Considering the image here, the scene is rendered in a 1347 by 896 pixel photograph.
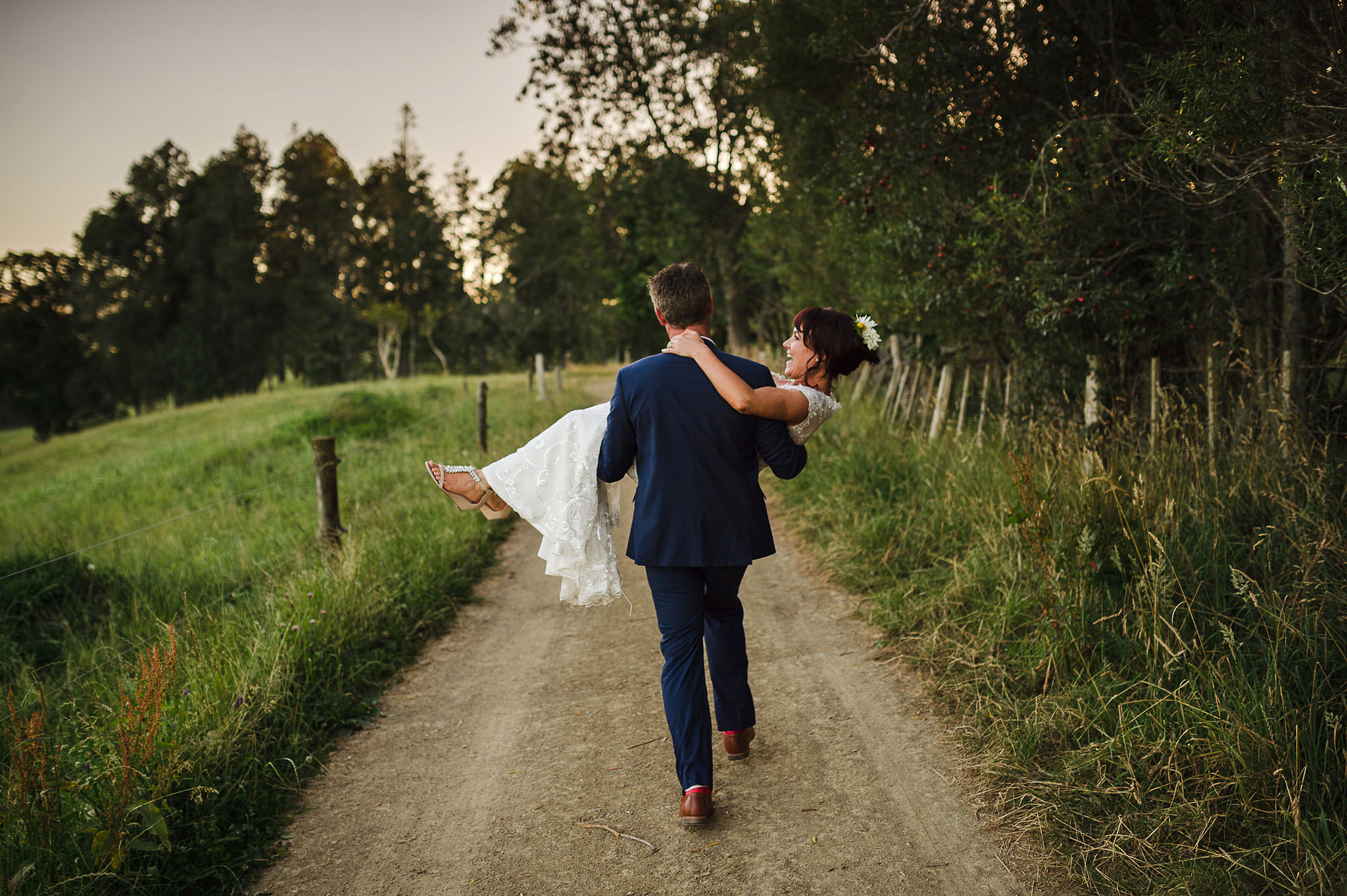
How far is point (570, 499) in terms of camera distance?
128 inches

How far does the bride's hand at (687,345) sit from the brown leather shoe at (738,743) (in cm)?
176

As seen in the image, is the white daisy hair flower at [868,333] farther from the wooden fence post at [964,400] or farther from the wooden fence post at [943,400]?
the wooden fence post at [943,400]

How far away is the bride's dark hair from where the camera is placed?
10.2 ft

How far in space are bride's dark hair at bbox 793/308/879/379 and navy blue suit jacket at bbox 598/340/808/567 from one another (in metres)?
0.26

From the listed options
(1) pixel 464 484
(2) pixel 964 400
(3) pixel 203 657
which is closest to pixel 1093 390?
(2) pixel 964 400

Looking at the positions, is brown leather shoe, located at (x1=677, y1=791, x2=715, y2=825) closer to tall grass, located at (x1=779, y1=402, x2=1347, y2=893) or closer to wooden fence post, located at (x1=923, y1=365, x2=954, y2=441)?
tall grass, located at (x1=779, y1=402, x2=1347, y2=893)

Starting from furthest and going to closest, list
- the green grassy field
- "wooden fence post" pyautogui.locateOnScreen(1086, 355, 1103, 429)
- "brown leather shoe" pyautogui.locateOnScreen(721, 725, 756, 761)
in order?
"wooden fence post" pyautogui.locateOnScreen(1086, 355, 1103, 429), "brown leather shoe" pyautogui.locateOnScreen(721, 725, 756, 761), the green grassy field

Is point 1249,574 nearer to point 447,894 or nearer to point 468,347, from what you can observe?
point 447,894

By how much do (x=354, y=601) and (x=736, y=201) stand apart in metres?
20.4

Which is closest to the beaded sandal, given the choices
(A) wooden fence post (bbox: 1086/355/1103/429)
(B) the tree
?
(A) wooden fence post (bbox: 1086/355/1103/429)

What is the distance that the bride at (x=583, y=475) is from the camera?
3.13 metres

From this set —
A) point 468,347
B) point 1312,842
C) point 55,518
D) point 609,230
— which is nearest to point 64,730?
point 1312,842

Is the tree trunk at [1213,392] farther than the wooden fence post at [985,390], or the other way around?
the wooden fence post at [985,390]

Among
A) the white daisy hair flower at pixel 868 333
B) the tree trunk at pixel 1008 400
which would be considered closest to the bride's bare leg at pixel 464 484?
the white daisy hair flower at pixel 868 333
